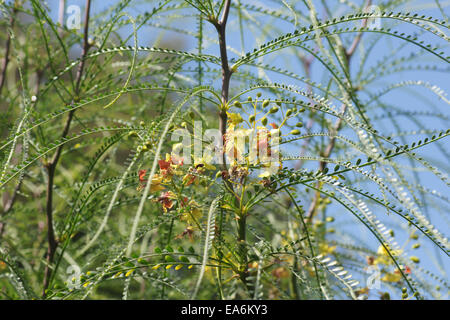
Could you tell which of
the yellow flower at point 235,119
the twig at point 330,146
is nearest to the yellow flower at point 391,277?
the twig at point 330,146

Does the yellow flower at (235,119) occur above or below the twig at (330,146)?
below

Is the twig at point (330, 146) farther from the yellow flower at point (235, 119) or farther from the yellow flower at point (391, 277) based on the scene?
the yellow flower at point (235, 119)

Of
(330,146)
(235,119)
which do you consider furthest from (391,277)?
(235,119)

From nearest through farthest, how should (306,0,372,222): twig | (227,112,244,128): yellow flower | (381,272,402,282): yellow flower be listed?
1. (227,112,244,128): yellow flower
2. (381,272,402,282): yellow flower
3. (306,0,372,222): twig

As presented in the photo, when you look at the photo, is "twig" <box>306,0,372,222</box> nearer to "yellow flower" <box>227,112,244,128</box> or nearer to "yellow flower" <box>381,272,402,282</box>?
"yellow flower" <box>381,272,402,282</box>

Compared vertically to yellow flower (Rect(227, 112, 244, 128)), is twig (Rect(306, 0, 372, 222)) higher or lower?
higher

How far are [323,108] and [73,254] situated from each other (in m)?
0.75

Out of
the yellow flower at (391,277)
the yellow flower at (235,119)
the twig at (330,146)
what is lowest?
the yellow flower at (391,277)

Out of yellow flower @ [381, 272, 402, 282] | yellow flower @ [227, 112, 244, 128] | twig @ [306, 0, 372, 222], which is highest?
twig @ [306, 0, 372, 222]

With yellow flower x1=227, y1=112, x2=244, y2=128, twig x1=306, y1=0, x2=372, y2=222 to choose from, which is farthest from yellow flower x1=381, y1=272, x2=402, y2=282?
yellow flower x1=227, y1=112, x2=244, y2=128

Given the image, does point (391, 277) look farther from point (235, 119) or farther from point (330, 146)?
point (235, 119)

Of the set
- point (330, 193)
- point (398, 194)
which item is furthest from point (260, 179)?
point (398, 194)

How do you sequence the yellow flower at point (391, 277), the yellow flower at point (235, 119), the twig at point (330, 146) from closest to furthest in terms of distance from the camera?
the yellow flower at point (235, 119)
the yellow flower at point (391, 277)
the twig at point (330, 146)
